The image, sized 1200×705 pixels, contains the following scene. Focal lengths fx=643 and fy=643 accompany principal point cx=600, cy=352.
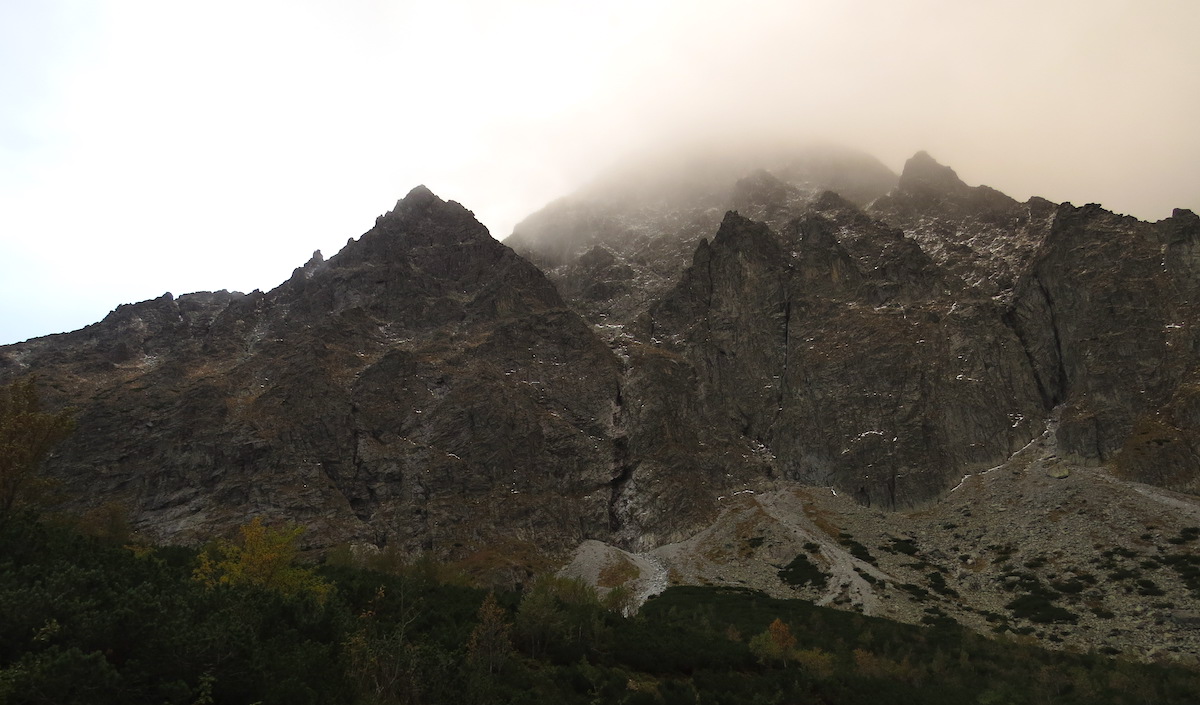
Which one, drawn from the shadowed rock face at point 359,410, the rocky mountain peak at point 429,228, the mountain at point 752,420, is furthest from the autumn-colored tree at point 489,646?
the rocky mountain peak at point 429,228

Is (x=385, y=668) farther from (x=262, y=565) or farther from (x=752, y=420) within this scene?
(x=752, y=420)

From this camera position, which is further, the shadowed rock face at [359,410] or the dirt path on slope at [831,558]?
the shadowed rock face at [359,410]

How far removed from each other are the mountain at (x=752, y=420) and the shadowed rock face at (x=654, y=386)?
60cm

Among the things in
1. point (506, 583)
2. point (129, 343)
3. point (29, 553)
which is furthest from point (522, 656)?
point (129, 343)

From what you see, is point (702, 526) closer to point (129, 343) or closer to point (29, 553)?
point (29, 553)

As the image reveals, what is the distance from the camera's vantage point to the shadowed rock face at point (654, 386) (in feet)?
368

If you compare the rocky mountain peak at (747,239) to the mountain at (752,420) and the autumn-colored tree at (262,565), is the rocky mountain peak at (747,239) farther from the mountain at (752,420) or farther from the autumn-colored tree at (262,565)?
the autumn-colored tree at (262,565)

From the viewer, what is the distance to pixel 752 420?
143375 mm

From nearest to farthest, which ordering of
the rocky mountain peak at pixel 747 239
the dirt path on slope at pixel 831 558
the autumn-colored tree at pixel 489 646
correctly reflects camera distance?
the autumn-colored tree at pixel 489 646 → the dirt path on slope at pixel 831 558 → the rocky mountain peak at pixel 747 239

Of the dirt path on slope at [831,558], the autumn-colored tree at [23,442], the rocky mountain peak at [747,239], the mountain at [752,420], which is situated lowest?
the dirt path on slope at [831,558]

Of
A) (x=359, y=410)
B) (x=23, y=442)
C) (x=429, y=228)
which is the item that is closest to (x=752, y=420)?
(x=359, y=410)

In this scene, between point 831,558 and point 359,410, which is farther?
point 359,410

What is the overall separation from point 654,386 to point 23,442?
11704 cm

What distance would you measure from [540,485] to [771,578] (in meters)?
48.5
